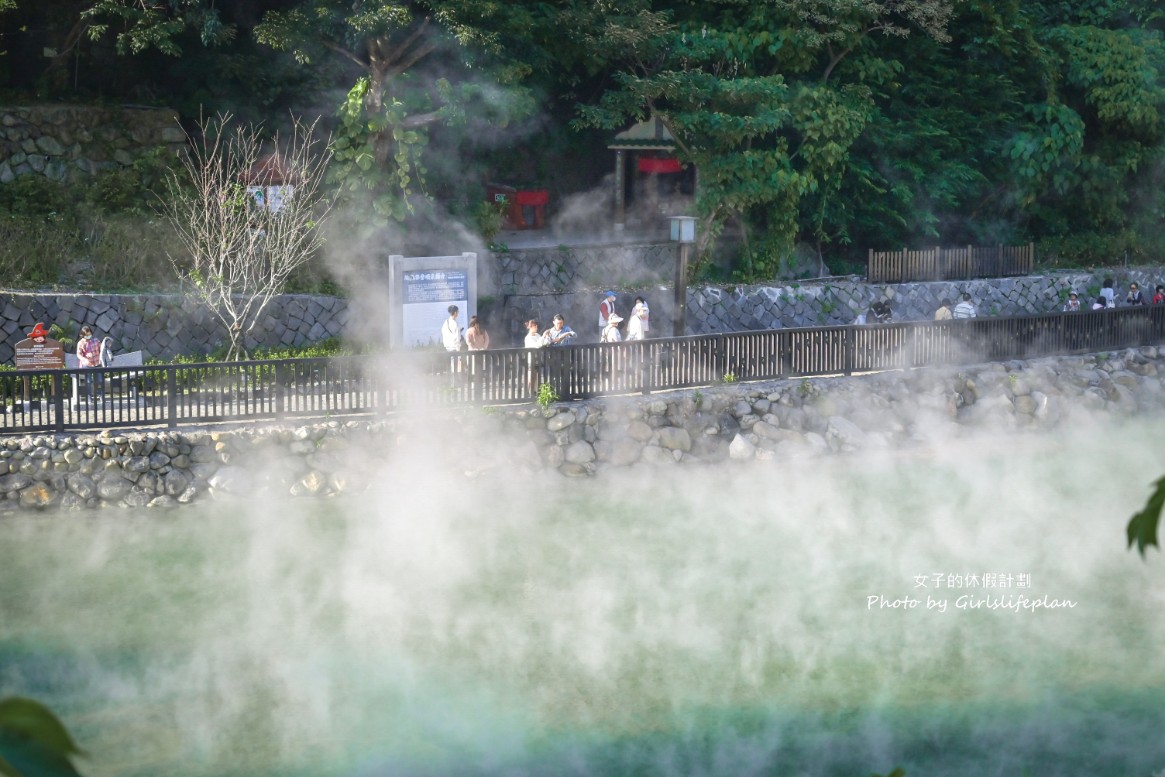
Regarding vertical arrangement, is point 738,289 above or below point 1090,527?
above

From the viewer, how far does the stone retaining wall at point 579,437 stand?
15625mm

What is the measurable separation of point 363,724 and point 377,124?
40.7 ft

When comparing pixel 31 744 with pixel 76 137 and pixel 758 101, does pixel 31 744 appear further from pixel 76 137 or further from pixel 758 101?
pixel 758 101

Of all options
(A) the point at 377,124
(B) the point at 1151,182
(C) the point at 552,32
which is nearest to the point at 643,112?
(C) the point at 552,32

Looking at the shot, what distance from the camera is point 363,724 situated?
10820mm

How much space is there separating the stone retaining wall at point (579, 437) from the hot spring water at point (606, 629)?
38 centimetres

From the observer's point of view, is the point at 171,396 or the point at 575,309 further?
the point at 575,309

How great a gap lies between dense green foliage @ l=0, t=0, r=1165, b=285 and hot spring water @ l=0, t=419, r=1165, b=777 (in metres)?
7.95

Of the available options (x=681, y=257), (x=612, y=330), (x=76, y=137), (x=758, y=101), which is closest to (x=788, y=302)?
(x=758, y=101)

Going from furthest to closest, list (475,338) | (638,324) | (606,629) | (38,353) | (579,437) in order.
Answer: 1. (638,324)
2. (475,338)
3. (579,437)
4. (38,353)
5. (606,629)

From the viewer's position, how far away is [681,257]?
68.2 ft

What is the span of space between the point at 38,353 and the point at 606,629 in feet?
28.0

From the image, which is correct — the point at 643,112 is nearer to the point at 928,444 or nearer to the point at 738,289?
the point at 738,289

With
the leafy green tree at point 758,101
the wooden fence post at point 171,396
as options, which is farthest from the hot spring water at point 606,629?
the leafy green tree at point 758,101
